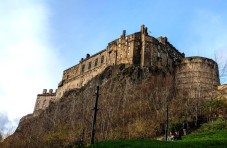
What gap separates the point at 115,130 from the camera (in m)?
45.2

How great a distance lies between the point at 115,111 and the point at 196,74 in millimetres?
21376

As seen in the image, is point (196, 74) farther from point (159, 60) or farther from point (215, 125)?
point (215, 125)

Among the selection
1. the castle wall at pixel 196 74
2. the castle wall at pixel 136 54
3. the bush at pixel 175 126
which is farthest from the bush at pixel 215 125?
the castle wall at pixel 136 54

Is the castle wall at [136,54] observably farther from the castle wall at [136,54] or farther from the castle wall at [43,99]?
the castle wall at [43,99]

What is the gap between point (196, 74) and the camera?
64.6m

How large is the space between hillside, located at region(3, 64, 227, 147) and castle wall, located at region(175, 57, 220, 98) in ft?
12.2

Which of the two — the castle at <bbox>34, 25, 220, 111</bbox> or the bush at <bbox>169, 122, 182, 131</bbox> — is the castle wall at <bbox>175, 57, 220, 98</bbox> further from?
the bush at <bbox>169, 122, 182, 131</bbox>

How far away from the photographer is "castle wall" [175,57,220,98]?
2498 inches

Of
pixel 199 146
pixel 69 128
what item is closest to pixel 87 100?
pixel 69 128

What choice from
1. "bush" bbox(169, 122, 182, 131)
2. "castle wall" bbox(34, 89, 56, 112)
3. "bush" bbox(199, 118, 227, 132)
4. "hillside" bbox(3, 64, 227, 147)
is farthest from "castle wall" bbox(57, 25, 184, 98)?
"bush" bbox(199, 118, 227, 132)

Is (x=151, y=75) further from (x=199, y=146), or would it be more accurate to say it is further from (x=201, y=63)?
(x=199, y=146)

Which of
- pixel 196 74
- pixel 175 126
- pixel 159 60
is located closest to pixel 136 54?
pixel 159 60

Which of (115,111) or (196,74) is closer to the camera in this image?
(115,111)

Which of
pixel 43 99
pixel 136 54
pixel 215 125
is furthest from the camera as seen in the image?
pixel 43 99
